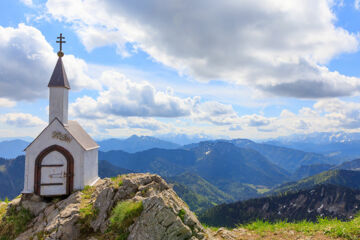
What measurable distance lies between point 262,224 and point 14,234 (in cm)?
1824

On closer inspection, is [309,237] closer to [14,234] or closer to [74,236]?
[74,236]

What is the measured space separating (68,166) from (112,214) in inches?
349

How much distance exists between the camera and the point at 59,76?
890 inches

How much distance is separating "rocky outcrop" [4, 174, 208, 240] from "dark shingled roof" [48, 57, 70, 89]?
10.2 metres

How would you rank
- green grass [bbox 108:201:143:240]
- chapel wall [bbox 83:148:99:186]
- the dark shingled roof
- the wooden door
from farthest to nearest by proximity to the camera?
the dark shingled roof < chapel wall [bbox 83:148:99:186] < the wooden door < green grass [bbox 108:201:143:240]

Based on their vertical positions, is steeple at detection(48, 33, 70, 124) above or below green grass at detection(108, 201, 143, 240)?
above

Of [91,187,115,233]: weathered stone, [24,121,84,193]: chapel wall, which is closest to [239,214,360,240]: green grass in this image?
[91,187,115,233]: weathered stone

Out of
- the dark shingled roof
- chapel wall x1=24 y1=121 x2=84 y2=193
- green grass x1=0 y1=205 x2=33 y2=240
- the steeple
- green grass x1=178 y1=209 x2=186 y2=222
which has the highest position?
the dark shingled roof

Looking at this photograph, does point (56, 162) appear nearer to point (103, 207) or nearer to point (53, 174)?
point (53, 174)

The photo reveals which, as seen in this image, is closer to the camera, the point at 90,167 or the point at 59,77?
the point at 59,77

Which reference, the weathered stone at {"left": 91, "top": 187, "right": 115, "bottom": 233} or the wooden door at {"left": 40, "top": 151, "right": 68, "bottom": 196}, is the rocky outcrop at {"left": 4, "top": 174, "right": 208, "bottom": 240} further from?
the wooden door at {"left": 40, "top": 151, "right": 68, "bottom": 196}

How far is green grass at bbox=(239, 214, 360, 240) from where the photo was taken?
12523mm

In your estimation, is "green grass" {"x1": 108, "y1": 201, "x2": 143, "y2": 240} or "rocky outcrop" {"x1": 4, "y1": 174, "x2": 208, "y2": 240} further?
"green grass" {"x1": 108, "y1": 201, "x2": 143, "y2": 240}

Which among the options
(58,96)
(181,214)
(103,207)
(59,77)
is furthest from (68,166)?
(181,214)
